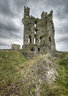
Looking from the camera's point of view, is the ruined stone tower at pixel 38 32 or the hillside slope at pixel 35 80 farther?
the ruined stone tower at pixel 38 32

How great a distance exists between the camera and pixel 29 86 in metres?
10.5

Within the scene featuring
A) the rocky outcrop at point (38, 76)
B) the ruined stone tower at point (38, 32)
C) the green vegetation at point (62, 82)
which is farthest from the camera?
the ruined stone tower at point (38, 32)

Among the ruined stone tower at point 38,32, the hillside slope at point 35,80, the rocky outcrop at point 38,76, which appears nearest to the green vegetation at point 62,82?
the hillside slope at point 35,80

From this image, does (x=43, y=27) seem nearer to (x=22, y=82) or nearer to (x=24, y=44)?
(x=24, y=44)

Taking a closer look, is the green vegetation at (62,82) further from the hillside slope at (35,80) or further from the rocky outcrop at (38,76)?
the rocky outcrop at (38,76)

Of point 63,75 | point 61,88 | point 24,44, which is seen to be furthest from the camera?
point 24,44

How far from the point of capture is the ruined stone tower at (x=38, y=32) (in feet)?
120

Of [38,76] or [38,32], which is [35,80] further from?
[38,32]

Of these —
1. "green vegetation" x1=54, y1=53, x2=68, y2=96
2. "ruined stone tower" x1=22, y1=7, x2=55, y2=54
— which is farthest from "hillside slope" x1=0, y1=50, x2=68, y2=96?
"ruined stone tower" x1=22, y1=7, x2=55, y2=54

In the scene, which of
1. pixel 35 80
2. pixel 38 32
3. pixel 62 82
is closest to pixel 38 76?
pixel 35 80

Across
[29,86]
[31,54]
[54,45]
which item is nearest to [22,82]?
[29,86]

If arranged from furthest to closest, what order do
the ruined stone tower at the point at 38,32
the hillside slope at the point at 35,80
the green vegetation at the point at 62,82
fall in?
the ruined stone tower at the point at 38,32
the green vegetation at the point at 62,82
the hillside slope at the point at 35,80

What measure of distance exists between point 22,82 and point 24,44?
25.6 m

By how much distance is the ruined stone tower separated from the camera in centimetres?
3662
